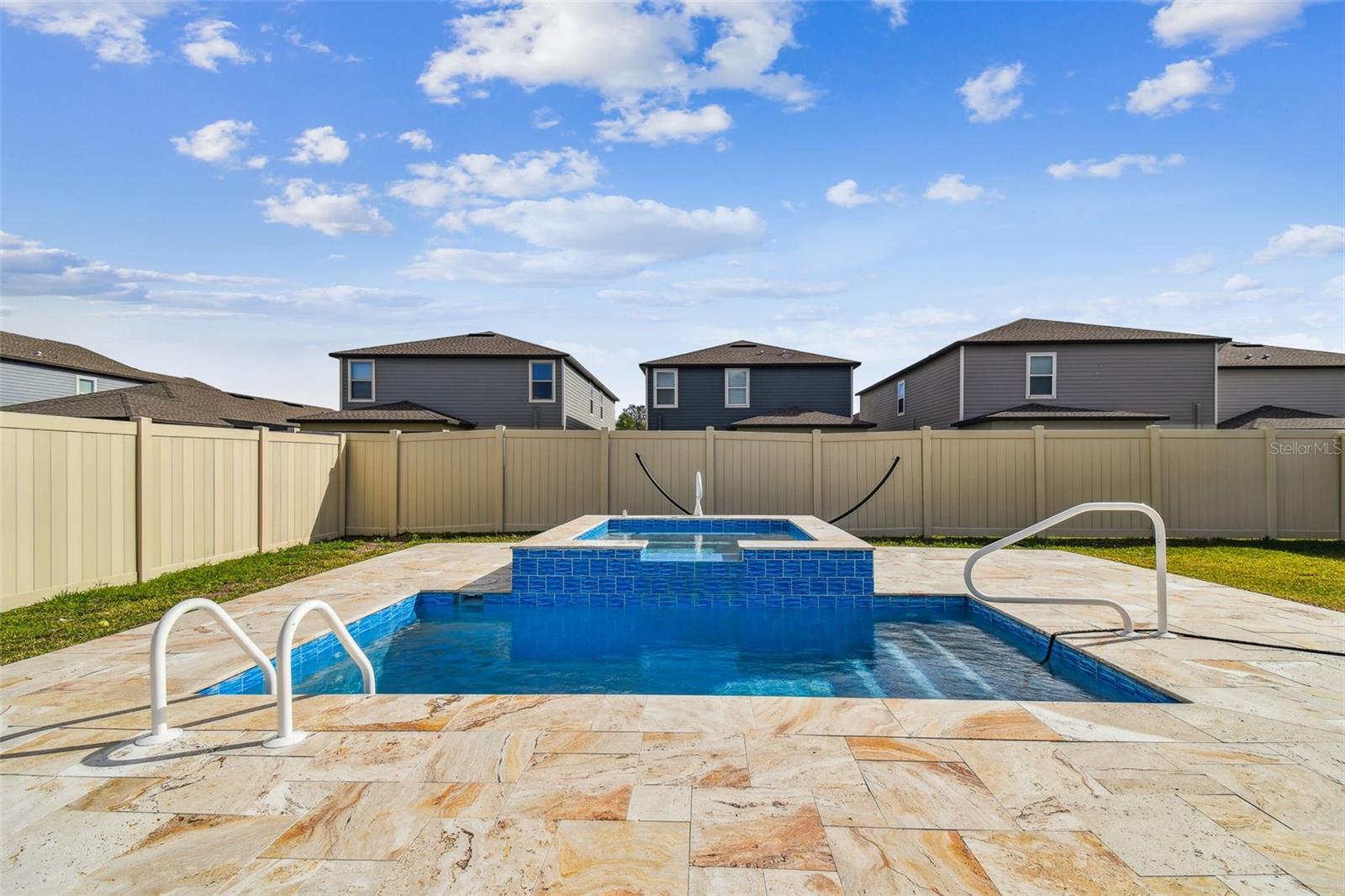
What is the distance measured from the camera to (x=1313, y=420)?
19.5 m

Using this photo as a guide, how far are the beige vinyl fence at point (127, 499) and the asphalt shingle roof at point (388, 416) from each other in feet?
28.2

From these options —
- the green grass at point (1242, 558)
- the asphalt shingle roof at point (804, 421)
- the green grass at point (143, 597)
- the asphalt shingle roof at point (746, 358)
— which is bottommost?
the green grass at point (1242, 558)

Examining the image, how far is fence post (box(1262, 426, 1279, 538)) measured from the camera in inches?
423

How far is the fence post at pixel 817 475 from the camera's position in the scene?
37.5ft

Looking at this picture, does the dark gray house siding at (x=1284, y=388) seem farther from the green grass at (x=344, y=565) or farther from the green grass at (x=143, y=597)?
the green grass at (x=143, y=597)

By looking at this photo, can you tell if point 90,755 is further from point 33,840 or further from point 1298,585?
point 1298,585

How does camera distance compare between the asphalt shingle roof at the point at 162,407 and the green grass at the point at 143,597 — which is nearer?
the green grass at the point at 143,597

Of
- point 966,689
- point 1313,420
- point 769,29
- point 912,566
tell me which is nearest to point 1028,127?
point 769,29

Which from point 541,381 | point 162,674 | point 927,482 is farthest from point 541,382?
point 162,674

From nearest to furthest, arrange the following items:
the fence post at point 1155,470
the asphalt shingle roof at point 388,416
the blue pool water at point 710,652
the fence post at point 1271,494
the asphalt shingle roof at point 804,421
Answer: the blue pool water at point 710,652
the fence post at point 1271,494
the fence post at point 1155,470
the asphalt shingle roof at point 388,416
the asphalt shingle roof at point 804,421

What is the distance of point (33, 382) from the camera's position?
19672 mm

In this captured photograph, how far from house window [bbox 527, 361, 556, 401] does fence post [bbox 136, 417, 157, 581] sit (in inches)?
516

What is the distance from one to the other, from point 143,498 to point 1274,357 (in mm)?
29066

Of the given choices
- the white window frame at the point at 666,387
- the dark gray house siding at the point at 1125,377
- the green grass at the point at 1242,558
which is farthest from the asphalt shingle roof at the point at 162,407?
the dark gray house siding at the point at 1125,377
